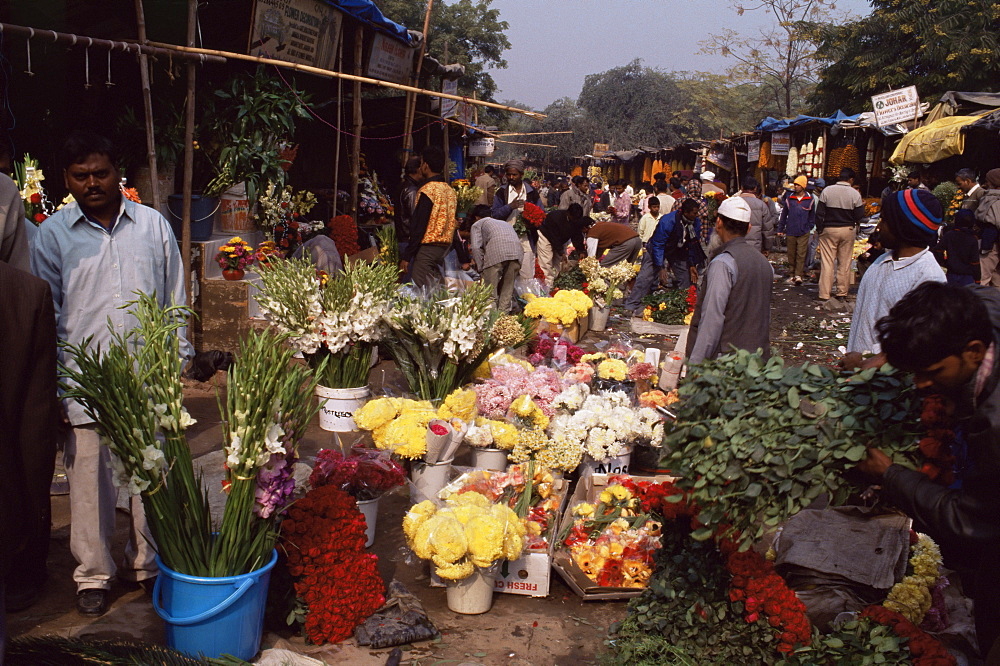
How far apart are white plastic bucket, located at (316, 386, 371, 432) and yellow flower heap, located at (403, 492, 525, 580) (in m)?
1.50

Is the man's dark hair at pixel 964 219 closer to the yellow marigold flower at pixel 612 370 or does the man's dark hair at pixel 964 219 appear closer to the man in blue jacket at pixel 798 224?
the man in blue jacket at pixel 798 224

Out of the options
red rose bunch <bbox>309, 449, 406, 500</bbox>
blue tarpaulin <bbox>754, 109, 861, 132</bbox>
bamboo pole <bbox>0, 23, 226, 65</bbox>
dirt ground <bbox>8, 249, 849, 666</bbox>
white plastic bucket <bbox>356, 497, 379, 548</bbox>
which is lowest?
dirt ground <bbox>8, 249, 849, 666</bbox>

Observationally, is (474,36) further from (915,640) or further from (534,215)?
(915,640)

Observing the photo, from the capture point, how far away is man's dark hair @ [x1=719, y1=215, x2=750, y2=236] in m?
4.62

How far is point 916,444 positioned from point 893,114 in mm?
14483

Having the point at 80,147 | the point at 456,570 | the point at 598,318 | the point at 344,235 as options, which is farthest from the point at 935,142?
the point at 80,147

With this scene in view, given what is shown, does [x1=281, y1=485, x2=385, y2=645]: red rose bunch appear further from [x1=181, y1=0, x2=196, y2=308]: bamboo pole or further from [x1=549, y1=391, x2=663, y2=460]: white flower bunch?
[x1=181, y1=0, x2=196, y2=308]: bamboo pole

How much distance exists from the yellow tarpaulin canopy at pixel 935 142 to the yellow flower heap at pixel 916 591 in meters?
11.1

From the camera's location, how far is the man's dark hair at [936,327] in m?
2.12

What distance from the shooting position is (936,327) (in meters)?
2.12

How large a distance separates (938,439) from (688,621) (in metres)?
1.27

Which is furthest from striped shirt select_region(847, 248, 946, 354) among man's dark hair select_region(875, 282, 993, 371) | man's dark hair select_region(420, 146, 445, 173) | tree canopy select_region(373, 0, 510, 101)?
tree canopy select_region(373, 0, 510, 101)

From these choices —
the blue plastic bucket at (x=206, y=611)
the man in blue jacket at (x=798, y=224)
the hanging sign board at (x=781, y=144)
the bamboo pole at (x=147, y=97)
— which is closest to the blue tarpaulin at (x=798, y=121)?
the hanging sign board at (x=781, y=144)

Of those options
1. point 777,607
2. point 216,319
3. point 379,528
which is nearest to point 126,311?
point 379,528
